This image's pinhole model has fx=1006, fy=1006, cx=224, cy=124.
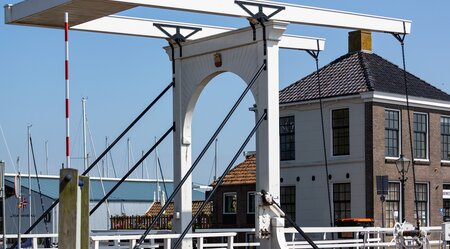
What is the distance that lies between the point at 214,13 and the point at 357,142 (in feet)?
61.3

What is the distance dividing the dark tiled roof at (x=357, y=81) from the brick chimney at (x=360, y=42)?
250mm

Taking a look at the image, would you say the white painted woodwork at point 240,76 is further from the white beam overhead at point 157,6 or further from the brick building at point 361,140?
the brick building at point 361,140

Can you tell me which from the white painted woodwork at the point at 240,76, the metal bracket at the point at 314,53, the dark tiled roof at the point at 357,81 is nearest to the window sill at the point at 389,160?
the dark tiled roof at the point at 357,81

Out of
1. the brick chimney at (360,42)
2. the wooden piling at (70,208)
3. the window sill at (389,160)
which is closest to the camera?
the wooden piling at (70,208)

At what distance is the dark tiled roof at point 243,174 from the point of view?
39.3m

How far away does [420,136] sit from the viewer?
3388 cm

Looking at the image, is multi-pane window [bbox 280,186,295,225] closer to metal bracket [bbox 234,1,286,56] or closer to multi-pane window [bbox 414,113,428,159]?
multi-pane window [bbox 414,113,428,159]

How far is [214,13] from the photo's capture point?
14656 millimetres

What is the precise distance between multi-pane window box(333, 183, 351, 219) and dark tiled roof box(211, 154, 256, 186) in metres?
6.53

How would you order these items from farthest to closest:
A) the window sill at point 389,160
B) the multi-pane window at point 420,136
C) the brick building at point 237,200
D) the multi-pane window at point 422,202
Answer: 1. the brick building at point 237,200
2. the multi-pane window at point 420,136
3. the multi-pane window at point 422,202
4. the window sill at point 389,160

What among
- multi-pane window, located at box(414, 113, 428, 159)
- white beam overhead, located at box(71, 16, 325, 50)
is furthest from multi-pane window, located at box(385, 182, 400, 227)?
white beam overhead, located at box(71, 16, 325, 50)

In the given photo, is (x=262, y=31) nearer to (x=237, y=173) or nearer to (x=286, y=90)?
(x=286, y=90)

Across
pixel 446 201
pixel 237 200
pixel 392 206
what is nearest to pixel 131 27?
pixel 392 206

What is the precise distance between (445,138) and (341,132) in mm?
4313
